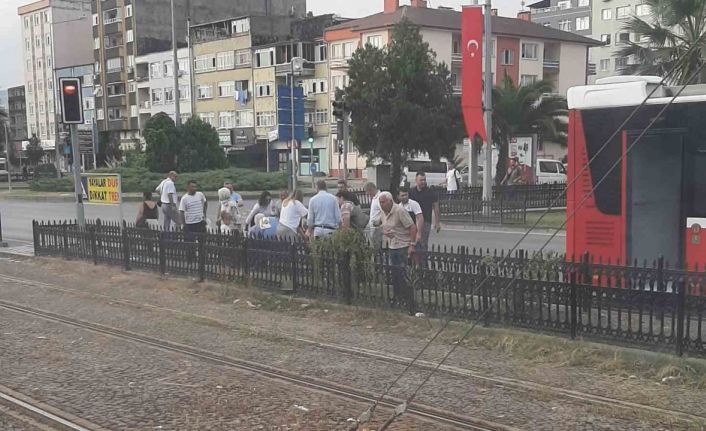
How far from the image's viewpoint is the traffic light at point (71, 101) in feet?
53.6

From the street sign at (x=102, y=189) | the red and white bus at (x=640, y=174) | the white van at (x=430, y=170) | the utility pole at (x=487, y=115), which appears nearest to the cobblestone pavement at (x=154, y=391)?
the red and white bus at (x=640, y=174)

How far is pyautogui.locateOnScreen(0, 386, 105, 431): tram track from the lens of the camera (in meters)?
5.95

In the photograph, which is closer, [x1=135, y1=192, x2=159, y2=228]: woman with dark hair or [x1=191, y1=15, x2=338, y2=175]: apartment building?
[x1=135, y1=192, x2=159, y2=228]: woman with dark hair

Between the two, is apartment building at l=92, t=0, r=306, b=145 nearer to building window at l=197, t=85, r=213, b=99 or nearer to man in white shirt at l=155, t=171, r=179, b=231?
building window at l=197, t=85, r=213, b=99

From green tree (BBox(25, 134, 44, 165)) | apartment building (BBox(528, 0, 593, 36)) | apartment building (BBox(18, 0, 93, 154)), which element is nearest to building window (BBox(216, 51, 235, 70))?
green tree (BBox(25, 134, 44, 165))

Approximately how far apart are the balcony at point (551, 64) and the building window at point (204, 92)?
3416 cm

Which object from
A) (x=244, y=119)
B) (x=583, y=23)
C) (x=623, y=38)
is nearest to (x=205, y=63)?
(x=244, y=119)

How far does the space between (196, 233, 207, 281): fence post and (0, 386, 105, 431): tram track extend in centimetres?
616

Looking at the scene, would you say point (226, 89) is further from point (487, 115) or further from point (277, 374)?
point (277, 374)

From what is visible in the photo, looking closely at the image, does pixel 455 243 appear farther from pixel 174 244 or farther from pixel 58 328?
pixel 58 328

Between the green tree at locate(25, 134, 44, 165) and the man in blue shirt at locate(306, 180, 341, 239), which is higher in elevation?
the green tree at locate(25, 134, 44, 165)

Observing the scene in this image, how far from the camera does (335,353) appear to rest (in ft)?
27.2

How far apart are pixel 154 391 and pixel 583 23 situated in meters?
101

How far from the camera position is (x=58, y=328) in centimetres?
977
